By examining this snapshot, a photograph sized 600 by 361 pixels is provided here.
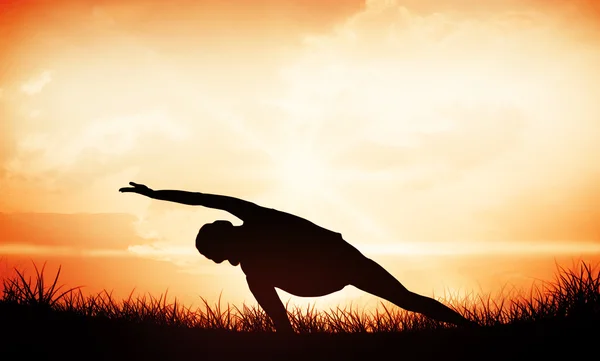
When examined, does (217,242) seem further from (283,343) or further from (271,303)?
(283,343)

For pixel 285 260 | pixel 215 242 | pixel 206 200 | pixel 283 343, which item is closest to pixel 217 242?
pixel 215 242

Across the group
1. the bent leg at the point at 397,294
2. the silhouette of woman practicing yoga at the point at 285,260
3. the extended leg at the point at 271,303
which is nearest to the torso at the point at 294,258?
the silhouette of woman practicing yoga at the point at 285,260

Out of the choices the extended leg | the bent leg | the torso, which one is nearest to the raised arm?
the torso

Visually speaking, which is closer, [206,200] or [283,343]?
[283,343]

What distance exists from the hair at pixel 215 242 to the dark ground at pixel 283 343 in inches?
43.8

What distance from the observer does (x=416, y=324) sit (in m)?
9.27

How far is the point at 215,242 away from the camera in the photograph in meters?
8.67

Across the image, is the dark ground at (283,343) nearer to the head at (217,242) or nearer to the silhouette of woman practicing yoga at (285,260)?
the silhouette of woman practicing yoga at (285,260)

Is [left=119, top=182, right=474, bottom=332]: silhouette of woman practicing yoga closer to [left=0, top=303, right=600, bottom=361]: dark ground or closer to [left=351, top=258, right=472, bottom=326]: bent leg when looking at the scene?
[left=351, top=258, right=472, bottom=326]: bent leg

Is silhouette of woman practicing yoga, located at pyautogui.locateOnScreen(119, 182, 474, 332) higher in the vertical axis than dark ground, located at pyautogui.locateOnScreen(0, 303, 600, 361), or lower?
higher

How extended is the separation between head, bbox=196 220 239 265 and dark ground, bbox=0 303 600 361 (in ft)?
3.60

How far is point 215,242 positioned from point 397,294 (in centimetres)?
249

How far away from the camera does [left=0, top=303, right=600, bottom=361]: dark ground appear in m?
7.66

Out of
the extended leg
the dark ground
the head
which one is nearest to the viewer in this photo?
the dark ground
